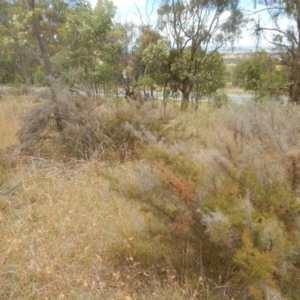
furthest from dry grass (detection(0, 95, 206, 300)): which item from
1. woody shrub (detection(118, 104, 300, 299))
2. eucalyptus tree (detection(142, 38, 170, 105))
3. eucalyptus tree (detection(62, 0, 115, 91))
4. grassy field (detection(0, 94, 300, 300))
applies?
eucalyptus tree (detection(142, 38, 170, 105))

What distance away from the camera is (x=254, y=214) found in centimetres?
169

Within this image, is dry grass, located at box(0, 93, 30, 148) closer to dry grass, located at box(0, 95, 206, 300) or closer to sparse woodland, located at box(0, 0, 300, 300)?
sparse woodland, located at box(0, 0, 300, 300)

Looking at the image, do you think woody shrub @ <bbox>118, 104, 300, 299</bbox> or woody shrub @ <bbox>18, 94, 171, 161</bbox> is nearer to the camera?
woody shrub @ <bbox>118, 104, 300, 299</bbox>

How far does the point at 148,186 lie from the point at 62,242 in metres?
0.82

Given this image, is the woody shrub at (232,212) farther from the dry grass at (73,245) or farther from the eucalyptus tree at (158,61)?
the eucalyptus tree at (158,61)

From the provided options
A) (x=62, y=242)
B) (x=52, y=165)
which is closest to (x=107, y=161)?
(x=52, y=165)

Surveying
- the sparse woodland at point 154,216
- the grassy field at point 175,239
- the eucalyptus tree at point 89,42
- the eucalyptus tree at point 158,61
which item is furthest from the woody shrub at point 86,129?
the eucalyptus tree at point 158,61

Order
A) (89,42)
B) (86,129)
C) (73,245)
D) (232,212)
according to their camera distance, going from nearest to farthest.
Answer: (232,212) → (73,245) → (86,129) → (89,42)

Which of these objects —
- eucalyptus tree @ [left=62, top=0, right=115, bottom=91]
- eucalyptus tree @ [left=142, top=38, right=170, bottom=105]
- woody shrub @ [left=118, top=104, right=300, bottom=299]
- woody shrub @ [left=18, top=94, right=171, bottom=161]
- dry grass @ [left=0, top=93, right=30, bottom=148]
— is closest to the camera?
woody shrub @ [left=118, top=104, right=300, bottom=299]

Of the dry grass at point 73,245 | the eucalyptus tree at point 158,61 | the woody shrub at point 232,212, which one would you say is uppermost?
the eucalyptus tree at point 158,61

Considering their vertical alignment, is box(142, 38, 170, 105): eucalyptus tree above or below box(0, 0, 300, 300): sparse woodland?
above

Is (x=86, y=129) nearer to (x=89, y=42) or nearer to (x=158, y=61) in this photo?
(x=89, y=42)

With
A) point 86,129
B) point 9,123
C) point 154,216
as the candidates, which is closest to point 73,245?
point 154,216

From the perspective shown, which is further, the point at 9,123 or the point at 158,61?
the point at 158,61
